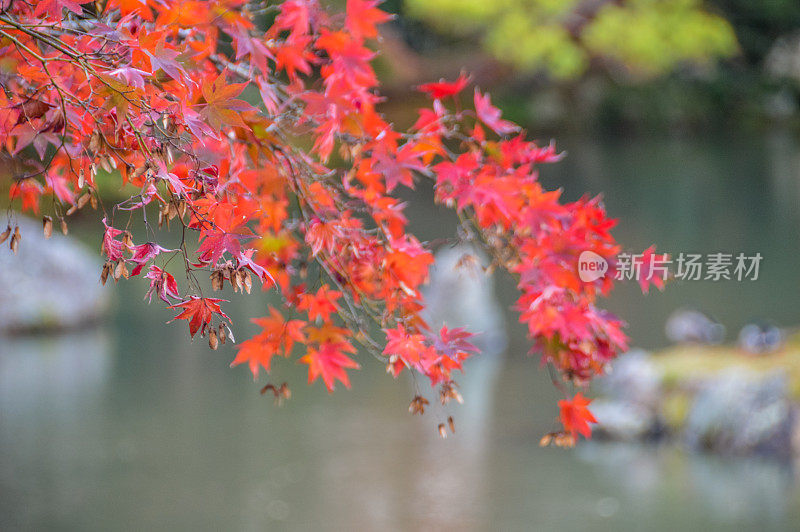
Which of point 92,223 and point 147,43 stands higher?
point 92,223

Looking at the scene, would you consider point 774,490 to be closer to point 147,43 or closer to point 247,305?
point 147,43

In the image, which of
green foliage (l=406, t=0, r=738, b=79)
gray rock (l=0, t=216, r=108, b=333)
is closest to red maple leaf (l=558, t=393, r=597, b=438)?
gray rock (l=0, t=216, r=108, b=333)

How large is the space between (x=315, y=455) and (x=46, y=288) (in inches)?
99.2

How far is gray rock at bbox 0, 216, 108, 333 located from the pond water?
0.15 m

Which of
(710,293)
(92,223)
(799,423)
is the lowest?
(799,423)

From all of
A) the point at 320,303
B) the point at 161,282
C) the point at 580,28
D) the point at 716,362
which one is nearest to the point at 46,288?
the point at 716,362

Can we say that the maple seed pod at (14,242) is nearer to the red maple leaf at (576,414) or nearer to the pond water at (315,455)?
the red maple leaf at (576,414)

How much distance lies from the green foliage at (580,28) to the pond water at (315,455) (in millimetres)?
3951

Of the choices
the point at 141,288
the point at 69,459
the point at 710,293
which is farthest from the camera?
the point at 141,288

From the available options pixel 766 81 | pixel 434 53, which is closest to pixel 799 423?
pixel 434 53

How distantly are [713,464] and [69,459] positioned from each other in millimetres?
2304

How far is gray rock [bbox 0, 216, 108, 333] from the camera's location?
531 cm

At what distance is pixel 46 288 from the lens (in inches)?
213

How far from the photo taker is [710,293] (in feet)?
19.0
